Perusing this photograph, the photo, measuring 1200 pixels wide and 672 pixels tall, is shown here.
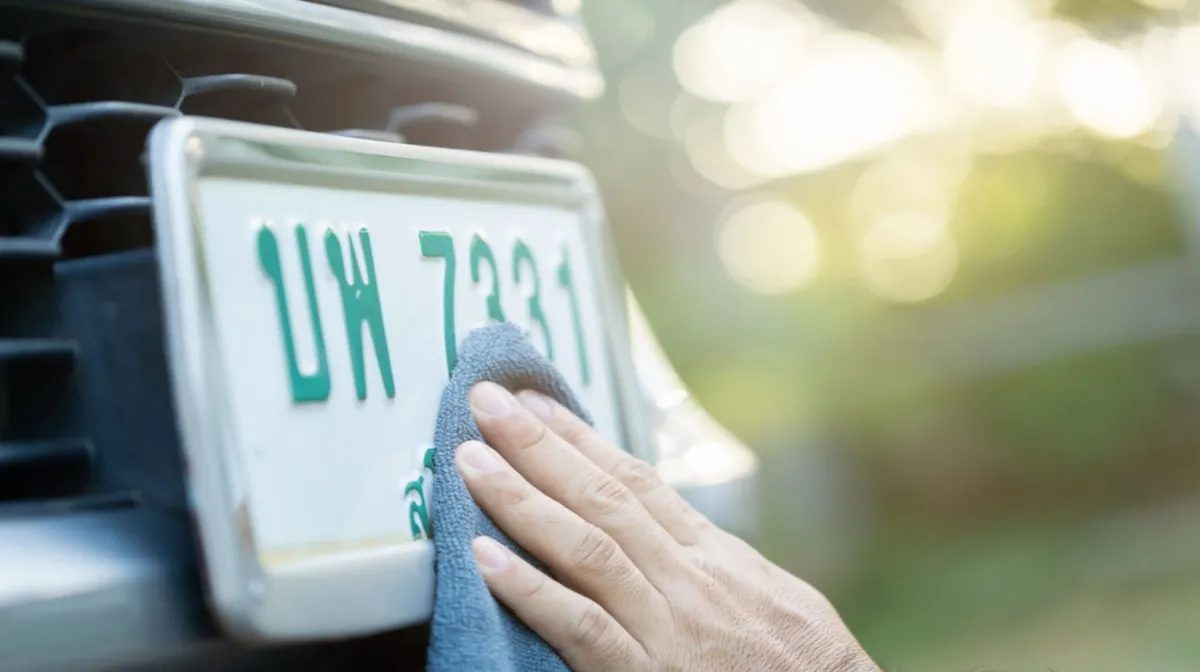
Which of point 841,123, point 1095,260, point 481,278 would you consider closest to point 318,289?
point 481,278

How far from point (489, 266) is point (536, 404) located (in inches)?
5.0

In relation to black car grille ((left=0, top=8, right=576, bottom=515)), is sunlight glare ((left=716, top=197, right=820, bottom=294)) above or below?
below

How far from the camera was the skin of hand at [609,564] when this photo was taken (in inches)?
34.1

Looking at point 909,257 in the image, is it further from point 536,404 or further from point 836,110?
point 536,404

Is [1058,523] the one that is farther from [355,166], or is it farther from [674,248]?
[355,166]

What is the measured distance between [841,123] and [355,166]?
23.5ft

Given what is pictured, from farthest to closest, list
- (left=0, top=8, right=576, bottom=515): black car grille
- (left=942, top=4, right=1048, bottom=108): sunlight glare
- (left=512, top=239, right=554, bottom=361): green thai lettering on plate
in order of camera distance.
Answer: (left=942, top=4, right=1048, bottom=108): sunlight glare → (left=512, top=239, right=554, bottom=361): green thai lettering on plate → (left=0, top=8, right=576, bottom=515): black car grille

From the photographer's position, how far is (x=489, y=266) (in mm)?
1027

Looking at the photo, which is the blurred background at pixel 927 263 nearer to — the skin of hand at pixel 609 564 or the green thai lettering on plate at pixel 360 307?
the skin of hand at pixel 609 564

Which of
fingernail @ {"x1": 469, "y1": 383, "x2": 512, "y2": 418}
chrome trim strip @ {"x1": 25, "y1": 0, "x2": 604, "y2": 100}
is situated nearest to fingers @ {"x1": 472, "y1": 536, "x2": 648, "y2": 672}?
fingernail @ {"x1": 469, "y1": 383, "x2": 512, "y2": 418}

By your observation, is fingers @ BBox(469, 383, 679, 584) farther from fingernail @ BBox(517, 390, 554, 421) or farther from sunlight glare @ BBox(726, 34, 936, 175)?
sunlight glare @ BBox(726, 34, 936, 175)

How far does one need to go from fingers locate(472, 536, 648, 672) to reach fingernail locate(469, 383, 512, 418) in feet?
0.34

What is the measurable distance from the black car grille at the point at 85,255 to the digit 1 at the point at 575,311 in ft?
1.04

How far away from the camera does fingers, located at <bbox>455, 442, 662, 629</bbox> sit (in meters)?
0.88
